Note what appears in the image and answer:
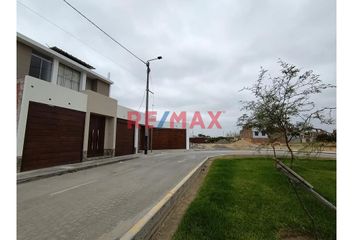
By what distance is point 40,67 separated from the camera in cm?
1638

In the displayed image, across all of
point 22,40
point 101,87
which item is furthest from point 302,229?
point 101,87

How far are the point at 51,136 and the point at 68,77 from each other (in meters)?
7.72

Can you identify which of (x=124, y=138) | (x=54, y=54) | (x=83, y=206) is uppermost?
(x=54, y=54)

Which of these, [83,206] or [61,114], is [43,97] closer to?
[61,114]

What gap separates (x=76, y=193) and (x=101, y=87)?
1714 cm

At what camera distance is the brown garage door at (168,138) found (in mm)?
30398

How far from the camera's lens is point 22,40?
1453 cm

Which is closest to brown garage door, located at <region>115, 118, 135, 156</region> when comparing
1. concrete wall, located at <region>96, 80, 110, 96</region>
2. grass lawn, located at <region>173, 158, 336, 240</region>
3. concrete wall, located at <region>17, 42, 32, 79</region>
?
concrete wall, located at <region>96, 80, 110, 96</region>

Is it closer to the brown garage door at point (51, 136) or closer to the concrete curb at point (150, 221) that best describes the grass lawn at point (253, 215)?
the concrete curb at point (150, 221)

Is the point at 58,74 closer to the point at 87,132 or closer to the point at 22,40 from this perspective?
the point at 22,40

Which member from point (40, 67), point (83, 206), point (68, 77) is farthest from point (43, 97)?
point (83, 206)

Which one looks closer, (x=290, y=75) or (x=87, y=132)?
(x=290, y=75)

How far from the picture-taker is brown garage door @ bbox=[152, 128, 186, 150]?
99.7 ft
